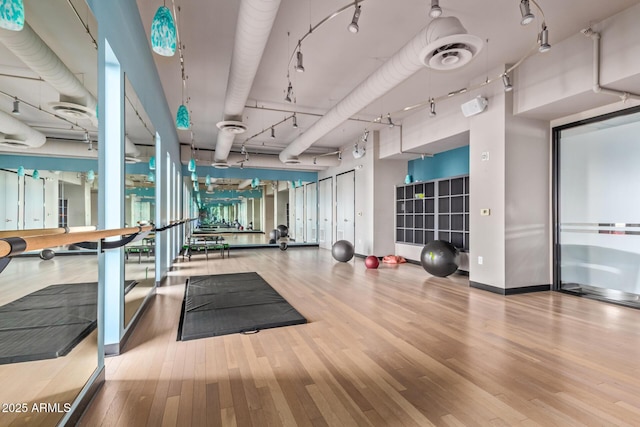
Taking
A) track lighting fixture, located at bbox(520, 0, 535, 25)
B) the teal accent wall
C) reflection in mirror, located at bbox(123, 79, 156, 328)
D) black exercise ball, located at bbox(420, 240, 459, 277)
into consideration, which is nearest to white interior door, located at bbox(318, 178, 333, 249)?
the teal accent wall

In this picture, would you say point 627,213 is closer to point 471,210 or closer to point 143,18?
point 471,210

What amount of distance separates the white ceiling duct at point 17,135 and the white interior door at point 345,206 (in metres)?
8.65

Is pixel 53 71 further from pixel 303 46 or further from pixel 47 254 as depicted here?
pixel 303 46

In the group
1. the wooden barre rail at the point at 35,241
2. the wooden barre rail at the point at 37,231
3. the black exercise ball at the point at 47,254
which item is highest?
the wooden barre rail at the point at 37,231

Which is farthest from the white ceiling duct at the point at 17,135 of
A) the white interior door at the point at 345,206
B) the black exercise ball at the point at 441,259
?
the white interior door at the point at 345,206

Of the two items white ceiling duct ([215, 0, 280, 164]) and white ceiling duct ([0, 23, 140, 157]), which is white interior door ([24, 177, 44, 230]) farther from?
white ceiling duct ([215, 0, 280, 164])

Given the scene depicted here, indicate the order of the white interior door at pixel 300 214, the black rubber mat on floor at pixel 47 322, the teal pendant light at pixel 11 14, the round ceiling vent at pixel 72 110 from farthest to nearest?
1. the white interior door at pixel 300 214
2. the round ceiling vent at pixel 72 110
3. the black rubber mat on floor at pixel 47 322
4. the teal pendant light at pixel 11 14

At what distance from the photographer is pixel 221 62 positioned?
4.87 m

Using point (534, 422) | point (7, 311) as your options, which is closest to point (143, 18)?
point (7, 311)

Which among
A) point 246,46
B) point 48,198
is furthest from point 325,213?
point 48,198

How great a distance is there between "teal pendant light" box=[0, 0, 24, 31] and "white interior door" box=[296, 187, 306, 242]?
1273 cm

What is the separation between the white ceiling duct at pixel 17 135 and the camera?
4.22 feet

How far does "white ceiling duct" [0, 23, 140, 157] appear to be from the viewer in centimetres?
135

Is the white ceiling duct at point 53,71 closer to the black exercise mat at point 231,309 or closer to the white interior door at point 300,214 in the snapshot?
the black exercise mat at point 231,309
